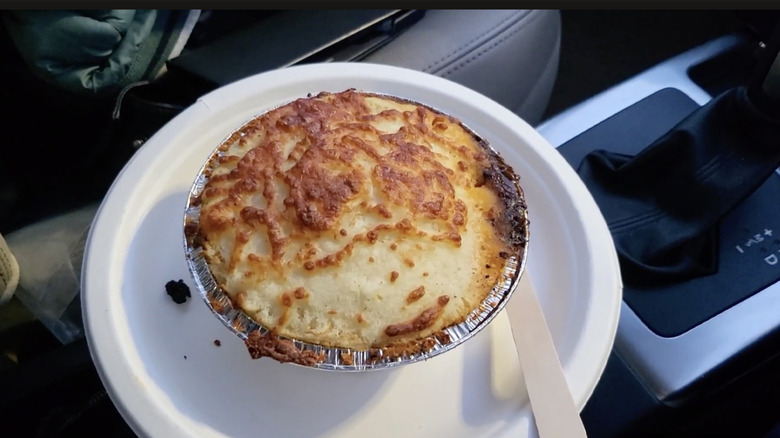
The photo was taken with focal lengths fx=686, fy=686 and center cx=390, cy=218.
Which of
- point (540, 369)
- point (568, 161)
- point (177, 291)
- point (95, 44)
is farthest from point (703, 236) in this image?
point (95, 44)

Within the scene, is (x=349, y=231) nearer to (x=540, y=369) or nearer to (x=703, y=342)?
(x=540, y=369)

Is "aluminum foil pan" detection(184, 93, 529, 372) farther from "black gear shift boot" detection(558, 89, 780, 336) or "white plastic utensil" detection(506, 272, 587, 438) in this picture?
"black gear shift boot" detection(558, 89, 780, 336)

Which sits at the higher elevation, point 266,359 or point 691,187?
point 691,187

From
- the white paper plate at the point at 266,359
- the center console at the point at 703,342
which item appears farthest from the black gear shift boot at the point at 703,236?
the white paper plate at the point at 266,359

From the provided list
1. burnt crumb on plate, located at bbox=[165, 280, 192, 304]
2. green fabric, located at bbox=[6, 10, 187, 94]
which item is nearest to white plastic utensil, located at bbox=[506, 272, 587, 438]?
burnt crumb on plate, located at bbox=[165, 280, 192, 304]

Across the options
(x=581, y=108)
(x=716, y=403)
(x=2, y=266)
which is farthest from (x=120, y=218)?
(x=716, y=403)

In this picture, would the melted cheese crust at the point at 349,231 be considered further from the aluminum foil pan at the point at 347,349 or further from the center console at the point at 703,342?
the center console at the point at 703,342

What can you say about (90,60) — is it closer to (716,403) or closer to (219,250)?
(219,250)
